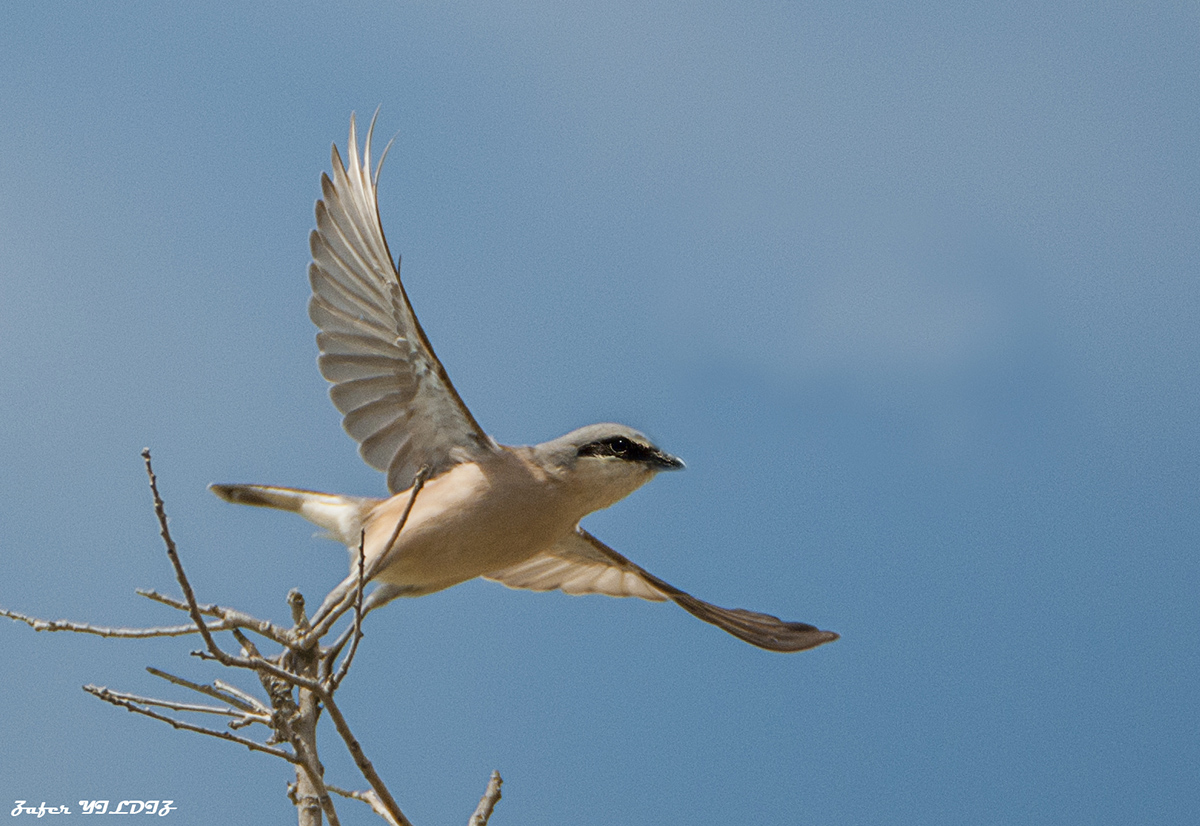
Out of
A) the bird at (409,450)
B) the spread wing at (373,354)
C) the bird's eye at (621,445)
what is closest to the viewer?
the bird at (409,450)

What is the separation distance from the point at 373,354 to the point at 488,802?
2.27 m

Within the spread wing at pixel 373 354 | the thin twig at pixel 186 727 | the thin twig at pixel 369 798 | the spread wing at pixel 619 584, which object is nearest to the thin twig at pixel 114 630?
the thin twig at pixel 186 727

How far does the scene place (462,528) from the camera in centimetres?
495

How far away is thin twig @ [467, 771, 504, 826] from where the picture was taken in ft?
13.2

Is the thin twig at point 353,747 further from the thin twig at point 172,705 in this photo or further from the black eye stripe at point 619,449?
the black eye stripe at point 619,449

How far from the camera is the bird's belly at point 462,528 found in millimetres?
4930

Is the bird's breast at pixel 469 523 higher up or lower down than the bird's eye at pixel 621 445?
lower down

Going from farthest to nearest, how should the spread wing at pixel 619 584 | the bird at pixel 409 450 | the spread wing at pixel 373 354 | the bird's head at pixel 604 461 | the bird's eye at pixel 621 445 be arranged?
1. the spread wing at pixel 619 584
2. the bird's eye at pixel 621 445
3. the bird's head at pixel 604 461
4. the spread wing at pixel 373 354
5. the bird at pixel 409 450

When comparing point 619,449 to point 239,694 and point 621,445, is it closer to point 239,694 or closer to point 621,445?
point 621,445

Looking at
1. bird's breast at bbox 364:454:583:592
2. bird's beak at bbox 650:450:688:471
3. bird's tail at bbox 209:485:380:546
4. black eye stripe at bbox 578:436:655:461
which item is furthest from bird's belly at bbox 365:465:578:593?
bird's beak at bbox 650:450:688:471

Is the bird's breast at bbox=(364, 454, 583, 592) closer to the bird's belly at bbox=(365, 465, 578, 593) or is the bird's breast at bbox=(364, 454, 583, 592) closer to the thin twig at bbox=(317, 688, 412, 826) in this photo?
the bird's belly at bbox=(365, 465, 578, 593)

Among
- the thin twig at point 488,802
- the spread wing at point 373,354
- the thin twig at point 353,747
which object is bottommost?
the thin twig at point 488,802

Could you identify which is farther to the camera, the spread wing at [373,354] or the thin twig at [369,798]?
the spread wing at [373,354]

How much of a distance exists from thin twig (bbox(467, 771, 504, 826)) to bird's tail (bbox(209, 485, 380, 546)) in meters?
1.58
